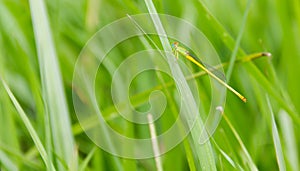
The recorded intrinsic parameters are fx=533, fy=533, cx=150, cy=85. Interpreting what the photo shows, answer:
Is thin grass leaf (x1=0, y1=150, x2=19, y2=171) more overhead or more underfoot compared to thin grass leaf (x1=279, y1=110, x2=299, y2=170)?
more overhead

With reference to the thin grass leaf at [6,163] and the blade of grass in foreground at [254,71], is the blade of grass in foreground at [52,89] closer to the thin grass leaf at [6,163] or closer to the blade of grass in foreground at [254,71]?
the thin grass leaf at [6,163]

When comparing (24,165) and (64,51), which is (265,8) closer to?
(64,51)

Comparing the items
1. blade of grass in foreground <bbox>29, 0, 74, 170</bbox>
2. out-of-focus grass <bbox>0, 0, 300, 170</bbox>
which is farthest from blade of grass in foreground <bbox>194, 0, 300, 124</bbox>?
blade of grass in foreground <bbox>29, 0, 74, 170</bbox>

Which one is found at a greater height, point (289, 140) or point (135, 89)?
point (135, 89)

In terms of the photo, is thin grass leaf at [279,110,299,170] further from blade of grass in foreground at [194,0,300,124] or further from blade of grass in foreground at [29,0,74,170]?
blade of grass in foreground at [29,0,74,170]

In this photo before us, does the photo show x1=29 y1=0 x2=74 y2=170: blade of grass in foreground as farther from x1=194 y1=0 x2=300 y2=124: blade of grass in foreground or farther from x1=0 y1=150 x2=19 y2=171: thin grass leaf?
x1=194 y1=0 x2=300 y2=124: blade of grass in foreground

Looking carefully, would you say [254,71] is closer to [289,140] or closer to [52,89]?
[289,140]

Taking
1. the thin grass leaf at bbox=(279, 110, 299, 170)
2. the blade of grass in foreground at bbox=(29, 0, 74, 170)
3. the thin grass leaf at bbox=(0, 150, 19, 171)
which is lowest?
the thin grass leaf at bbox=(279, 110, 299, 170)

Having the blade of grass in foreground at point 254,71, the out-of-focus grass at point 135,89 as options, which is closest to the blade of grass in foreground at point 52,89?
the out-of-focus grass at point 135,89

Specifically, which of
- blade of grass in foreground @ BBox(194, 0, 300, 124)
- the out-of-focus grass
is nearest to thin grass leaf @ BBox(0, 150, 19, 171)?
the out-of-focus grass

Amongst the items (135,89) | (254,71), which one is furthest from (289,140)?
(135,89)
